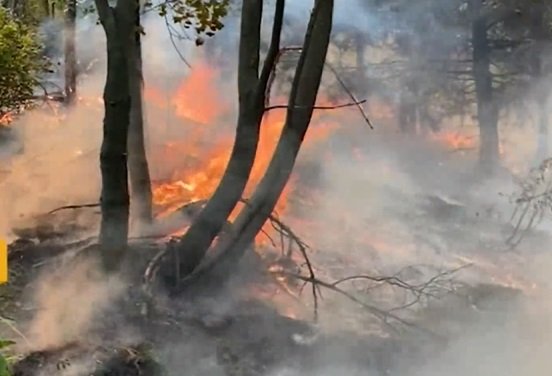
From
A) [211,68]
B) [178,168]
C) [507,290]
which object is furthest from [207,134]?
[507,290]

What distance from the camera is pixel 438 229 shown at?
9031mm

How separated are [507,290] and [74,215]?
157 inches

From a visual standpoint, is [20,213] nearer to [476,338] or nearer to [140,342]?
[140,342]

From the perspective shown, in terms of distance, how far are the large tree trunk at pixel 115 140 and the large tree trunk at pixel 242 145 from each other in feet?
1.50

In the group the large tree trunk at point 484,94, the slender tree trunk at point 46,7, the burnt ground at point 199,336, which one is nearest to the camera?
the burnt ground at point 199,336

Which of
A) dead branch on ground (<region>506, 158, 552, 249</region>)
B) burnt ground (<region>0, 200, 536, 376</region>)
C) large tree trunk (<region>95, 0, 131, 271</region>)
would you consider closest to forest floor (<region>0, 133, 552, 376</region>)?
burnt ground (<region>0, 200, 536, 376</region>)

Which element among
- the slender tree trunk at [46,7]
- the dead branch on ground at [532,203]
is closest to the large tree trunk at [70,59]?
the slender tree trunk at [46,7]

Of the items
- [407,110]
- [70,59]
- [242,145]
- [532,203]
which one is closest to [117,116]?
[242,145]

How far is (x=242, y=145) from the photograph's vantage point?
17.0 ft

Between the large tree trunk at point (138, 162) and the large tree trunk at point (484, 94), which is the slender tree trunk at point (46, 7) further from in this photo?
the large tree trunk at point (484, 94)

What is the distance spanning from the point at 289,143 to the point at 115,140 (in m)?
1.20

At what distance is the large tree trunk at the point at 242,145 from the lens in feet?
16.5

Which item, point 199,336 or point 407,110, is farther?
point 407,110

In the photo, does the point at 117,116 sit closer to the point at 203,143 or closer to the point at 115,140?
the point at 115,140
